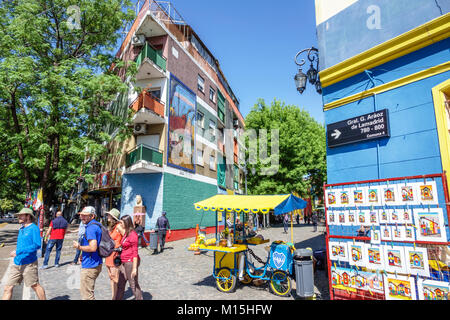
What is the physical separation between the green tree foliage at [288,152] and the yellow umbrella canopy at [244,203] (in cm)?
1758

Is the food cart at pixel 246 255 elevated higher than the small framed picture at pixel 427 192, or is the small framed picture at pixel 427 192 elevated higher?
the small framed picture at pixel 427 192

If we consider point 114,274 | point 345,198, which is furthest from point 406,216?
point 114,274

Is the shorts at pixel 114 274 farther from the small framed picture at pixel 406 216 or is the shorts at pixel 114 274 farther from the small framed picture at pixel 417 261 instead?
the small framed picture at pixel 406 216

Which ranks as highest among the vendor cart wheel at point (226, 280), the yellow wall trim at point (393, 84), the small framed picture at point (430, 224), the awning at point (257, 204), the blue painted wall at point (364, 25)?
the blue painted wall at point (364, 25)

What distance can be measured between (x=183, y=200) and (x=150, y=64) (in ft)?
29.4

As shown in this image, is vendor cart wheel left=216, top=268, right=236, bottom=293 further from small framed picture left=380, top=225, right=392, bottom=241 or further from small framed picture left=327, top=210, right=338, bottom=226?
small framed picture left=380, top=225, right=392, bottom=241

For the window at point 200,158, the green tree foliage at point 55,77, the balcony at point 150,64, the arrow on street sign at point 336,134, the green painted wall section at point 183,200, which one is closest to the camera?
the arrow on street sign at point 336,134

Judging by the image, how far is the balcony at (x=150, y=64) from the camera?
15.9 m

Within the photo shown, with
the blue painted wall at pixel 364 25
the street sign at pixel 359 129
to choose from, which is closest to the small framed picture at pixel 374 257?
the street sign at pixel 359 129

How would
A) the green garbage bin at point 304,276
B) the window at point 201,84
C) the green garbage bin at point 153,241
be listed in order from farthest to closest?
the window at point 201,84 < the green garbage bin at point 153,241 < the green garbage bin at point 304,276

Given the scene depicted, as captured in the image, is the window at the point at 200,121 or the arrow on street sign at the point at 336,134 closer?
the arrow on street sign at the point at 336,134

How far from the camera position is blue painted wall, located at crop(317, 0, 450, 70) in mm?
5480
